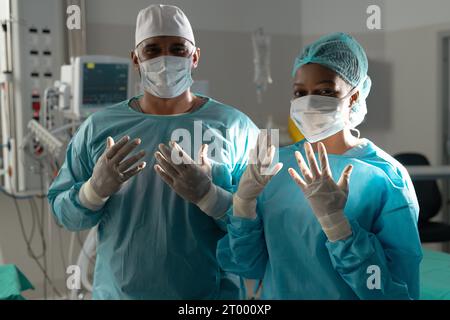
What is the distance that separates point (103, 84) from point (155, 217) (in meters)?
1.30

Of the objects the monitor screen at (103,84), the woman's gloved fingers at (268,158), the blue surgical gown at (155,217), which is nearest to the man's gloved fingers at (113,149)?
the blue surgical gown at (155,217)

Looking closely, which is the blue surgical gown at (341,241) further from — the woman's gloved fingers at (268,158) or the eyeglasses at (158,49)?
the eyeglasses at (158,49)

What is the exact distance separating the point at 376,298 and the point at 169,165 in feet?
1.26

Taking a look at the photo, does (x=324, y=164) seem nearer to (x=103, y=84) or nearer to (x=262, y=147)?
(x=262, y=147)

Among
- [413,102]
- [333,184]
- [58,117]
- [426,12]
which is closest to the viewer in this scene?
[333,184]

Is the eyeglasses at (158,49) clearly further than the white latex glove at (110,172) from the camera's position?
Yes

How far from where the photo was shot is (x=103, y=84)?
2248 mm

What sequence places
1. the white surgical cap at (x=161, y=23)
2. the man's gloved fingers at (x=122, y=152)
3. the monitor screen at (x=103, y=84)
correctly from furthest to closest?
the monitor screen at (x=103, y=84)
the white surgical cap at (x=161, y=23)
the man's gloved fingers at (x=122, y=152)

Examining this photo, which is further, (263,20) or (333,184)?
(263,20)

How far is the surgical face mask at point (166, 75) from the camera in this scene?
3.36 feet

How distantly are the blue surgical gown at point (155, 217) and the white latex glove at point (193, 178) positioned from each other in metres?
0.06

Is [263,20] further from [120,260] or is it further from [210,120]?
[120,260]

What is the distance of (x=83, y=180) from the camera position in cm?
113
